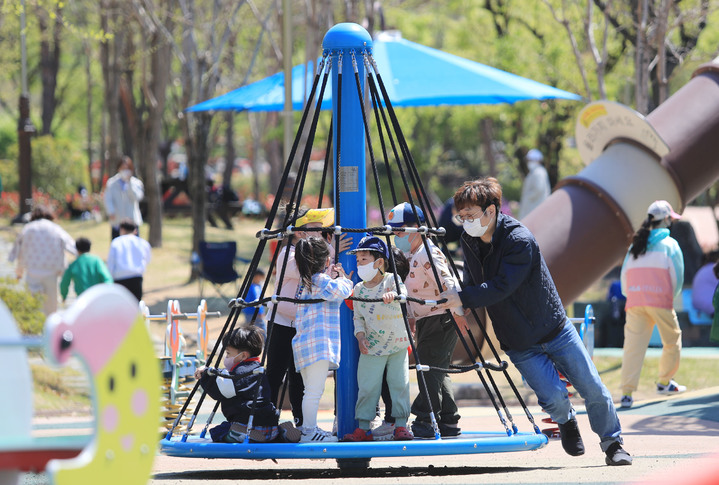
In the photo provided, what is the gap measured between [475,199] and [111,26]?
2116 cm

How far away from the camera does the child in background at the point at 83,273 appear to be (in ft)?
38.8

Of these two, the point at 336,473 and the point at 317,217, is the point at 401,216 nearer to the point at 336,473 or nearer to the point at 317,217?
the point at 317,217

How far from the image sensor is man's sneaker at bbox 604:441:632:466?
19.7 feet

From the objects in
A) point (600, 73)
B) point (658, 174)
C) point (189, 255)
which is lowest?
point (189, 255)

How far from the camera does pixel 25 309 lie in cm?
1110

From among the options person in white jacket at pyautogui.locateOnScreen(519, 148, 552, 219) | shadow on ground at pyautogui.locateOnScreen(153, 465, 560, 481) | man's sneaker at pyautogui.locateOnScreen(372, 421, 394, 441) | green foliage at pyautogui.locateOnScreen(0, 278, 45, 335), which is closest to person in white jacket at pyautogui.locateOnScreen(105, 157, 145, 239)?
green foliage at pyautogui.locateOnScreen(0, 278, 45, 335)

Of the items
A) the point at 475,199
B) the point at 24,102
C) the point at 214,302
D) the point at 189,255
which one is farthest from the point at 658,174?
the point at 24,102

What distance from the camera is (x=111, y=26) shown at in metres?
25.6

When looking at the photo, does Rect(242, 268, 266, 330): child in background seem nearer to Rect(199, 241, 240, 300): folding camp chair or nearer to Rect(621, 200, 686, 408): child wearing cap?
Rect(199, 241, 240, 300): folding camp chair

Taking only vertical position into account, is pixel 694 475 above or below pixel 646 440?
above

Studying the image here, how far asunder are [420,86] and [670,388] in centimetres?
453

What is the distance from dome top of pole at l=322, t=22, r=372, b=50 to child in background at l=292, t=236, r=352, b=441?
4.27 ft

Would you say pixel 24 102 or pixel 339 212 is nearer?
pixel 339 212

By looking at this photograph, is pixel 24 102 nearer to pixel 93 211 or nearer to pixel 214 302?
pixel 93 211
